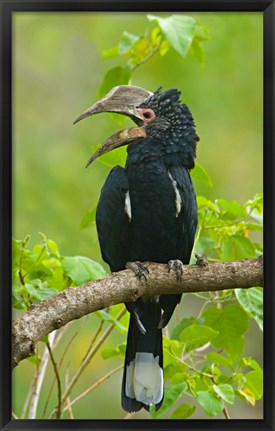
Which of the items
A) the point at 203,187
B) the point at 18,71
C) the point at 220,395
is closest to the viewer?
the point at 220,395

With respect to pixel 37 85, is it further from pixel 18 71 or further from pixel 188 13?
pixel 188 13

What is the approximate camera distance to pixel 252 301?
2.17m

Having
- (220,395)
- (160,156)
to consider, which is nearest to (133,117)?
(160,156)

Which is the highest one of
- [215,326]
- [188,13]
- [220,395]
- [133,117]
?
[188,13]

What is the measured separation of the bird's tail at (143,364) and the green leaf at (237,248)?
0.89 feet

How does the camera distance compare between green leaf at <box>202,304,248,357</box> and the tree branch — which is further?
green leaf at <box>202,304,248,357</box>

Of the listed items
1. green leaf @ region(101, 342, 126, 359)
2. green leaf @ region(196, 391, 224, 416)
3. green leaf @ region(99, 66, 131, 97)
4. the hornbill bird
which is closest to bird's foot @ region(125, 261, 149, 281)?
the hornbill bird

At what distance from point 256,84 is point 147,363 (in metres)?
0.89

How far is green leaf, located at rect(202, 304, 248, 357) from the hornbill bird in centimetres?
12

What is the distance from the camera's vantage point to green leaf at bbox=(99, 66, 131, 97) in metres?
2.30

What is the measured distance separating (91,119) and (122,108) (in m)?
0.19

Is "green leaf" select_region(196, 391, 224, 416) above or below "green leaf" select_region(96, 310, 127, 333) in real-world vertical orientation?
below

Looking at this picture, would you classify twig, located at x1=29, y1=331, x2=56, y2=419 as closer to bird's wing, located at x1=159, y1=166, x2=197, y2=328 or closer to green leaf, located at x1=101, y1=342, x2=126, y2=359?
green leaf, located at x1=101, y1=342, x2=126, y2=359

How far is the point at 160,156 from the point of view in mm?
2221
